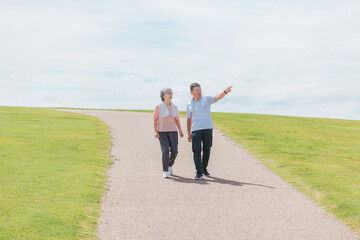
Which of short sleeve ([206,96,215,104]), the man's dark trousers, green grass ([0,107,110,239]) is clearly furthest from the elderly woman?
green grass ([0,107,110,239])

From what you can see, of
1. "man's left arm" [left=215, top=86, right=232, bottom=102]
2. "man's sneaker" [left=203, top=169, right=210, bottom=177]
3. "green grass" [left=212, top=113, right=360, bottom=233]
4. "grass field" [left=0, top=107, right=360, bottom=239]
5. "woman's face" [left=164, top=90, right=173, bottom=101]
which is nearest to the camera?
"grass field" [left=0, top=107, right=360, bottom=239]

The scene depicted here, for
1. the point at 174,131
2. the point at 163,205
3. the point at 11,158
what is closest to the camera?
the point at 163,205

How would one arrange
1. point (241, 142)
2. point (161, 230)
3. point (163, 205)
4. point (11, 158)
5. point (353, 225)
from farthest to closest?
point (241, 142), point (11, 158), point (163, 205), point (353, 225), point (161, 230)

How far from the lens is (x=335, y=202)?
918cm

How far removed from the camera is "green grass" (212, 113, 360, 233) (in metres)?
9.34

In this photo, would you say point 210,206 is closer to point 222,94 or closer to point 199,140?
point 199,140

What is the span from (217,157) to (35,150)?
6.70 metres

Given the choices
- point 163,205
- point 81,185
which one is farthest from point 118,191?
point 163,205

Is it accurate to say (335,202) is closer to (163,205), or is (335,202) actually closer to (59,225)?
(163,205)

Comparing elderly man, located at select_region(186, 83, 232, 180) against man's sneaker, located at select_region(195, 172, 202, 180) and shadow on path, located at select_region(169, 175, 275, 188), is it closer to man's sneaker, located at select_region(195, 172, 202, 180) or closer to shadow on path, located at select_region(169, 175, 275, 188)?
man's sneaker, located at select_region(195, 172, 202, 180)

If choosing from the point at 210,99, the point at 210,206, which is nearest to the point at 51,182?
the point at 210,206

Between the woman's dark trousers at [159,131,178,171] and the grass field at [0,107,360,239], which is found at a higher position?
the woman's dark trousers at [159,131,178,171]

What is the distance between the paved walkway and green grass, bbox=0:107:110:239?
404 millimetres

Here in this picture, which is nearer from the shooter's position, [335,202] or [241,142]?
[335,202]
